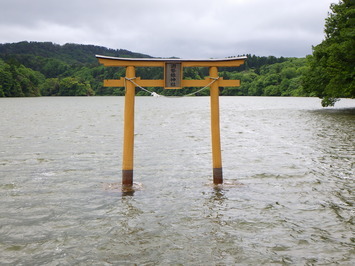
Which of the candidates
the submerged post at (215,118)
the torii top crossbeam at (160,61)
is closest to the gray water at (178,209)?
the submerged post at (215,118)

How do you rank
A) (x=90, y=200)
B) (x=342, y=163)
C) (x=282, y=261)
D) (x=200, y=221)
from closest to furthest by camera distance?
1. (x=282, y=261)
2. (x=200, y=221)
3. (x=90, y=200)
4. (x=342, y=163)

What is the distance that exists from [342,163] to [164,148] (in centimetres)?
858

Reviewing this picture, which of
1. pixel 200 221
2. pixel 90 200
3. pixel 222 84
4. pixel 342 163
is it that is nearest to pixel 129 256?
pixel 200 221

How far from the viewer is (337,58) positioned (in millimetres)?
37750

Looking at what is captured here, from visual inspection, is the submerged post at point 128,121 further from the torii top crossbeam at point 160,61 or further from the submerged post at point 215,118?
the submerged post at point 215,118

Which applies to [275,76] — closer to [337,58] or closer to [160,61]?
[337,58]

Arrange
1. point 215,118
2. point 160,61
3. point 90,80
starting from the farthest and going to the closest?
1. point 90,80
2. point 215,118
3. point 160,61

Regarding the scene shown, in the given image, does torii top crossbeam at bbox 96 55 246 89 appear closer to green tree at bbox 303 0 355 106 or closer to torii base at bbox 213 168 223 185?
torii base at bbox 213 168 223 185

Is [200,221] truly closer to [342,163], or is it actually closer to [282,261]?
[282,261]

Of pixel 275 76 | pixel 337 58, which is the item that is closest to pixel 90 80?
pixel 275 76

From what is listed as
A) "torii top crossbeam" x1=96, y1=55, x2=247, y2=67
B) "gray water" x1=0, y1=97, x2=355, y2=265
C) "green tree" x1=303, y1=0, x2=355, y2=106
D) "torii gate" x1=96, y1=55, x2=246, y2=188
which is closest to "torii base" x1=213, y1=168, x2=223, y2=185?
"gray water" x1=0, y1=97, x2=355, y2=265

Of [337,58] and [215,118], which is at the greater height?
[337,58]

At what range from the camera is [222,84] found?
10703 mm

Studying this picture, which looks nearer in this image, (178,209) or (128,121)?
(178,209)
